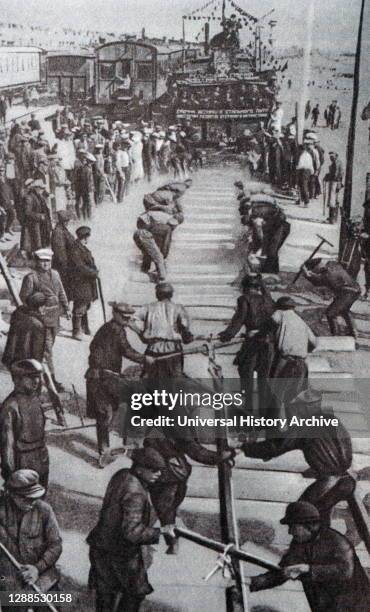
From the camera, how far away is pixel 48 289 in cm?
500

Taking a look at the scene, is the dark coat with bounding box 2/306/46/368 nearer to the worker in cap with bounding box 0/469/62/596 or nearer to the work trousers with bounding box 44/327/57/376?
the work trousers with bounding box 44/327/57/376

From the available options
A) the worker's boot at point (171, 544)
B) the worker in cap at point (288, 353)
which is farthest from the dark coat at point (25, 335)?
the worker in cap at point (288, 353)

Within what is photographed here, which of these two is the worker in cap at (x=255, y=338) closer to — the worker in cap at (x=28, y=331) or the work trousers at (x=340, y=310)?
the work trousers at (x=340, y=310)

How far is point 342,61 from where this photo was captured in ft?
15.4

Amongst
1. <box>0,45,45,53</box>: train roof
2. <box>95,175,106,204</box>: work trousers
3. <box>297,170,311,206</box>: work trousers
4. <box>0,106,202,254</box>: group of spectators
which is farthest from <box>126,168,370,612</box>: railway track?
<box>0,45,45,53</box>: train roof

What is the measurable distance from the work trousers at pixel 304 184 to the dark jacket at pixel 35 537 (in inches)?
106

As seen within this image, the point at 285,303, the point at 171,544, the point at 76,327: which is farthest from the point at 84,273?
the point at 171,544

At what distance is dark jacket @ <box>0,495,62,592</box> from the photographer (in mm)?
4848

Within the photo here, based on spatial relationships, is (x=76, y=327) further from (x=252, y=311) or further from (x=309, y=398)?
(x=309, y=398)

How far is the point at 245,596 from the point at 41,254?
8.62ft

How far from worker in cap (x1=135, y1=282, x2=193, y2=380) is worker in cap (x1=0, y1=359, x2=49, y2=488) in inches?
30.0

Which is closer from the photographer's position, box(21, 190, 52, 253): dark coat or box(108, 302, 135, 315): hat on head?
box(108, 302, 135, 315): hat on head

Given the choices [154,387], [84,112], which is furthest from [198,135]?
[154,387]

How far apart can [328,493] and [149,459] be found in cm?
119
